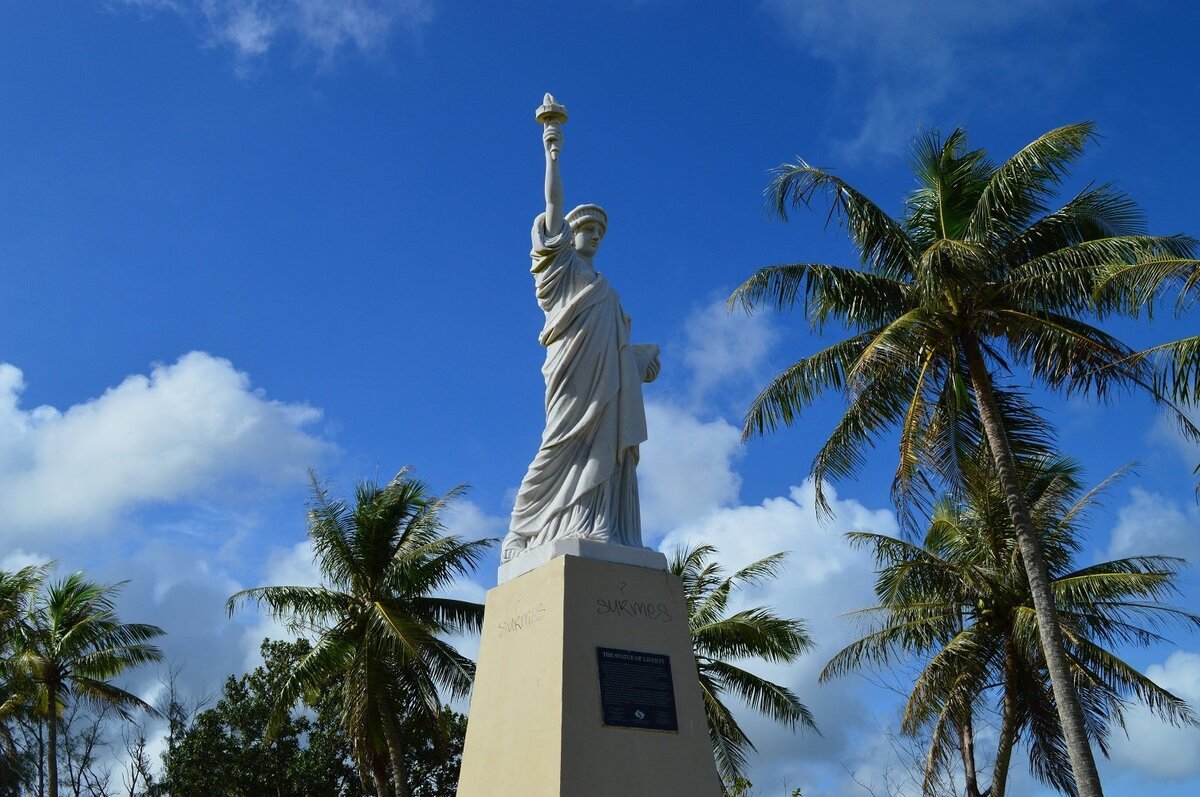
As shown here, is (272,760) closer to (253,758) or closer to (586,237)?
(253,758)

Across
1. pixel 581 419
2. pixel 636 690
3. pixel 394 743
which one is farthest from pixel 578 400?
pixel 394 743

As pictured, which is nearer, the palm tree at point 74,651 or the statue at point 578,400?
the statue at point 578,400

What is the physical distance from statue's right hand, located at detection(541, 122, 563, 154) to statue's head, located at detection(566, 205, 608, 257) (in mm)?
533

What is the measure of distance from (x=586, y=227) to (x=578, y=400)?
1.38 m

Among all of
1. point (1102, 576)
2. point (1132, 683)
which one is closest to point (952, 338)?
point (1102, 576)

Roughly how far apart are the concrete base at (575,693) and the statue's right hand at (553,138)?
285 cm

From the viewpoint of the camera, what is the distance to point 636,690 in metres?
7.20

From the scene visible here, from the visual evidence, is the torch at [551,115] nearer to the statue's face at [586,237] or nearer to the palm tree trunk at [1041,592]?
the statue's face at [586,237]

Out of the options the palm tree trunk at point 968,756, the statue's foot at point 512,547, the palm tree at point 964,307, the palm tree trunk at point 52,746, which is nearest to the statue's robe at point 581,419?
the statue's foot at point 512,547

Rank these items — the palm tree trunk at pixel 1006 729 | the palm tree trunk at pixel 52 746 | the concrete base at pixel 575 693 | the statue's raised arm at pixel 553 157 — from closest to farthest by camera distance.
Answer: the concrete base at pixel 575 693 < the statue's raised arm at pixel 553 157 < the palm tree trunk at pixel 1006 729 < the palm tree trunk at pixel 52 746

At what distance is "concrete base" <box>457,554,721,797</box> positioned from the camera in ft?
22.4

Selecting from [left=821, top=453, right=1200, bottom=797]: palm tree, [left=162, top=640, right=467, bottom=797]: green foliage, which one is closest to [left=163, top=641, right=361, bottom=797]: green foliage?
[left=162, top=640, right=467, bottom=797]: green foliage

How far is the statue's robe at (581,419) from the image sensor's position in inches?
314

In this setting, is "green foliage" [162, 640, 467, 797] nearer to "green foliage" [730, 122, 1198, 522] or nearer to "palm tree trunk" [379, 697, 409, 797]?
"palm tree trunk" [379, 697, 409, 797]
